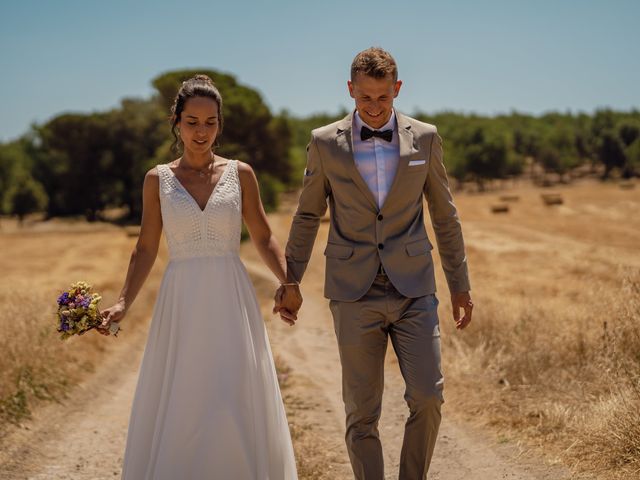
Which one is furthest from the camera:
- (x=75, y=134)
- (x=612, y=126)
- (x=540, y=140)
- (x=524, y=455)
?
(x=540, y=140)

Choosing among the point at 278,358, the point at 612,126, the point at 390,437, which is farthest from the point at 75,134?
the point at 612,126

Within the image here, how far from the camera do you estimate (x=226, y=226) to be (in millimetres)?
4680

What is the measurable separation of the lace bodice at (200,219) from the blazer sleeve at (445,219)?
3.59ft

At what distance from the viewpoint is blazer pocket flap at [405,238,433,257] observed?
454 cm

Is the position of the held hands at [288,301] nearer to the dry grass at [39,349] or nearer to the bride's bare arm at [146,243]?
the bride's bare arm at [146,243]

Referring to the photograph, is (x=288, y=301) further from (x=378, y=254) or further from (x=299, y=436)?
(x=299, y=436)

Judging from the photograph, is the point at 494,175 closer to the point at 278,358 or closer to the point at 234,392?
the point at 278,358

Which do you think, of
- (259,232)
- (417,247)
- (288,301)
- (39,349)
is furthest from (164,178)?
(39,349)

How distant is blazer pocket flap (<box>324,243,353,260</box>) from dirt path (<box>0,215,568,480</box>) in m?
1.97

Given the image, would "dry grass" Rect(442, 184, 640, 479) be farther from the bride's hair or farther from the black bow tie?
the bride's hair

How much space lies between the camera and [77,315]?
4.59m

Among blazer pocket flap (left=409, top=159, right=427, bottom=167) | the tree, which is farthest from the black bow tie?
the tree

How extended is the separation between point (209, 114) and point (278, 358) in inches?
240

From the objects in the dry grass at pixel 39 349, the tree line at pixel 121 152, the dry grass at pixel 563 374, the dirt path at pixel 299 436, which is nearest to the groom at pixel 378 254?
the dirt path at pixel 299 436
